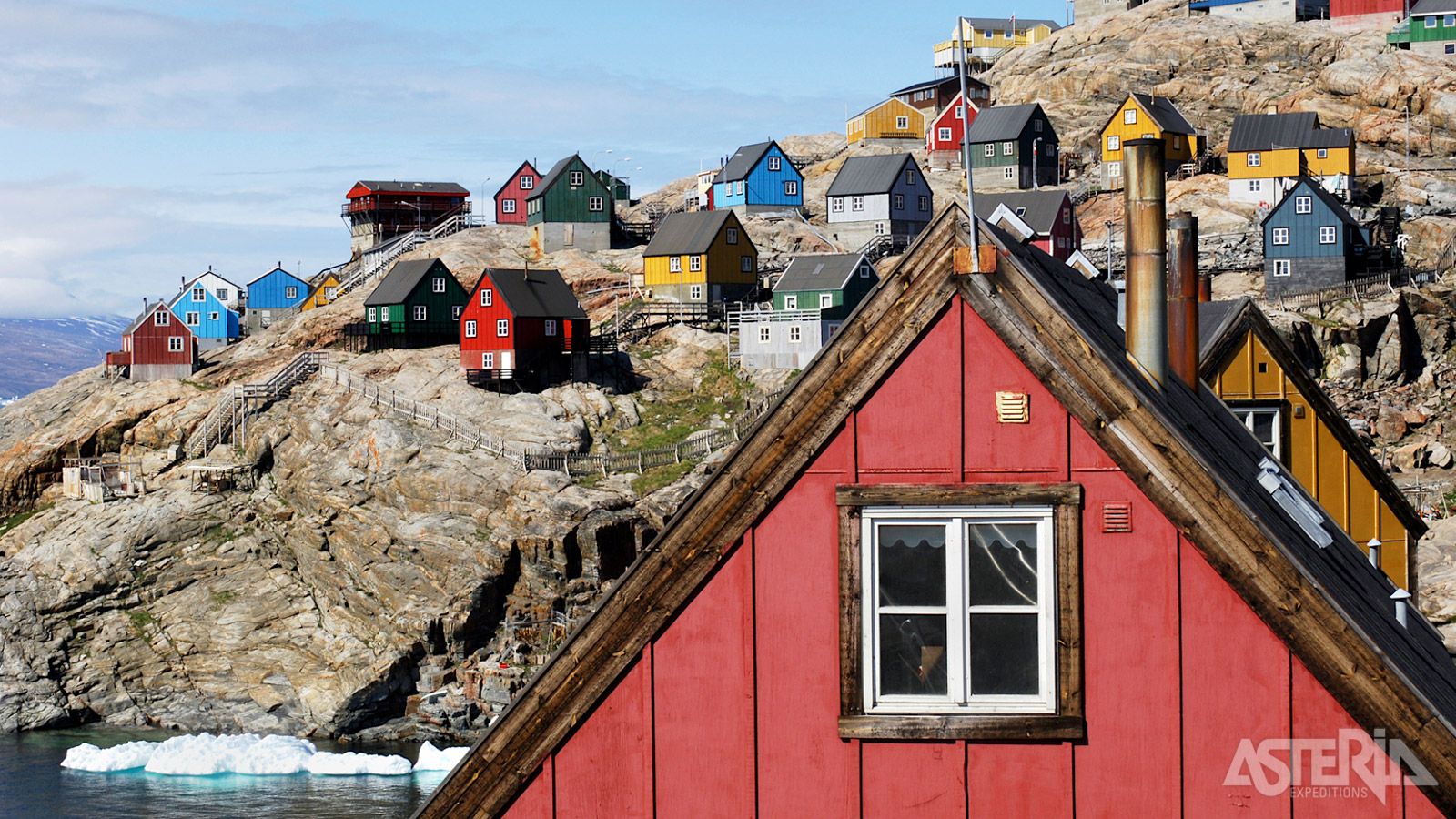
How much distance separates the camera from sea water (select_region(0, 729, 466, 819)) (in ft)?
177

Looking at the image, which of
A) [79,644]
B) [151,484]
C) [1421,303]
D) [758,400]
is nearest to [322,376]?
[151,484]

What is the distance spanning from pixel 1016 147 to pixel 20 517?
3003 inches

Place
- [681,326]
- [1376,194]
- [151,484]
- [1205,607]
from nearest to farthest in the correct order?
[1205,607]
[151,484]
[681,326]
[1376,194]

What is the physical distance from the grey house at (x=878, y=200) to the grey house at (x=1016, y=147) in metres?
7.53

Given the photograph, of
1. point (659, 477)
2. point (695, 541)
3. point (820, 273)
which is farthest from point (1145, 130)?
point (695, 541)

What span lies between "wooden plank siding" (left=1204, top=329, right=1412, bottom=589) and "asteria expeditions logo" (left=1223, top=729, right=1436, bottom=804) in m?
10.6

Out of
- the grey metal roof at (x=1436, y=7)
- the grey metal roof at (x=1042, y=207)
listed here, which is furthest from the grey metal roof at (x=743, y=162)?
the grey metal roof at (x=1436, y=7)

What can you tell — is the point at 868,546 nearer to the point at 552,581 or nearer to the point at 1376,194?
the point at 552,581

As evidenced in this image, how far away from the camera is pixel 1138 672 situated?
596cm

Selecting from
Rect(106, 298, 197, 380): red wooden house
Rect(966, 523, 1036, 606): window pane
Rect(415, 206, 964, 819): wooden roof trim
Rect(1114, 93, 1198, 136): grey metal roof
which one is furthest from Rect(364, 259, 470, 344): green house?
Rect(966, 523, 1036, 606): window pane

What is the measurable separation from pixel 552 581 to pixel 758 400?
1585cm

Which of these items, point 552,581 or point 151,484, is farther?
point 151,484

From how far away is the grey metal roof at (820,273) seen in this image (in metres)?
80.2

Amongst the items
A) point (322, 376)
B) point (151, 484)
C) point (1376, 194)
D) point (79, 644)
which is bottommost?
point (79, 644)
